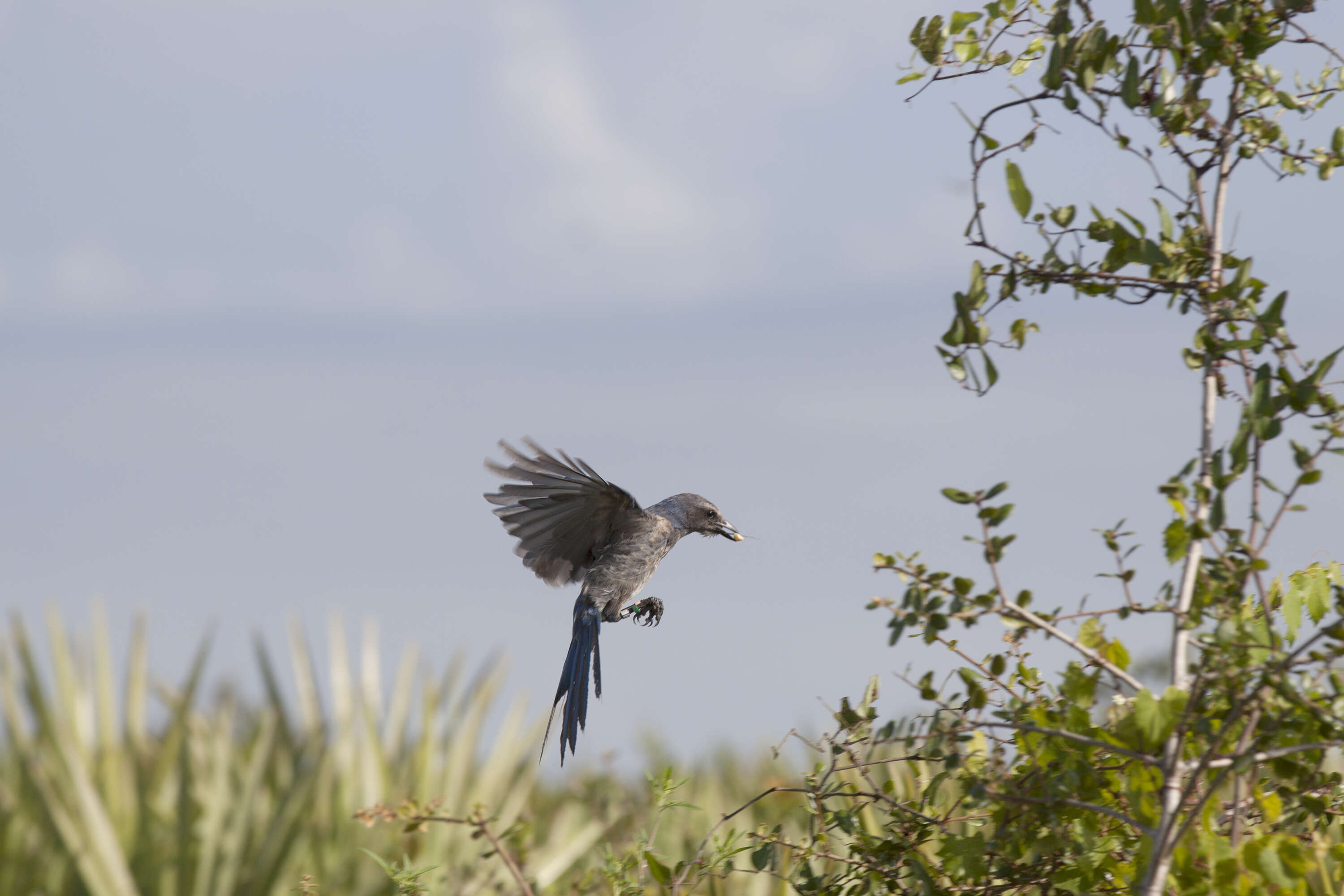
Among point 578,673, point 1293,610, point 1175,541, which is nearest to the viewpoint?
point 1175,541

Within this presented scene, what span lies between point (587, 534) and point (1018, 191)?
1739 millimetres

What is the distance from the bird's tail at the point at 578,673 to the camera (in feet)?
9.23

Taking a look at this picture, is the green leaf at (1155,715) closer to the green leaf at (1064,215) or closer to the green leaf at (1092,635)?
the green leaf at (1092,635)

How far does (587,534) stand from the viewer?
11.2ft

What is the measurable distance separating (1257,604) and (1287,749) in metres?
0.55

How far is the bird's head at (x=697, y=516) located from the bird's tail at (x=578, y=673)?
384 millimetres

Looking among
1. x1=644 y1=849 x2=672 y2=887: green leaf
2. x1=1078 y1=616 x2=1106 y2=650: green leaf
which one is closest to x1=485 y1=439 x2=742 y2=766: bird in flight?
x1=644 y1=849 x2=672 y2=887: green leaf

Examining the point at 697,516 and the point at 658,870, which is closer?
the point at 658,870

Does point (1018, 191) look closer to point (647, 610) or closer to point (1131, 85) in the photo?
point (1131, 85)

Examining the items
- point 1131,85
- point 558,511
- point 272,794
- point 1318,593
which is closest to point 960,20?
point 1131,85

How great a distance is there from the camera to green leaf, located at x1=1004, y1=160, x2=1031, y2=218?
2.11m

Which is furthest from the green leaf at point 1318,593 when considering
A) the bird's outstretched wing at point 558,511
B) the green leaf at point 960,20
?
the bird's outstretched wing at point 558,511

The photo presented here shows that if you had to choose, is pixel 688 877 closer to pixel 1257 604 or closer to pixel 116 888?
pixel 1257 604

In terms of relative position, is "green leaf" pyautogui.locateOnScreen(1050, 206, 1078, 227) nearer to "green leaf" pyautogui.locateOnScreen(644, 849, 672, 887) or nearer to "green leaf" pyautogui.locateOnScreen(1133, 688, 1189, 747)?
"green leaf" pyautogui.locateOnScreen(1133, 688, 1189, 747)
